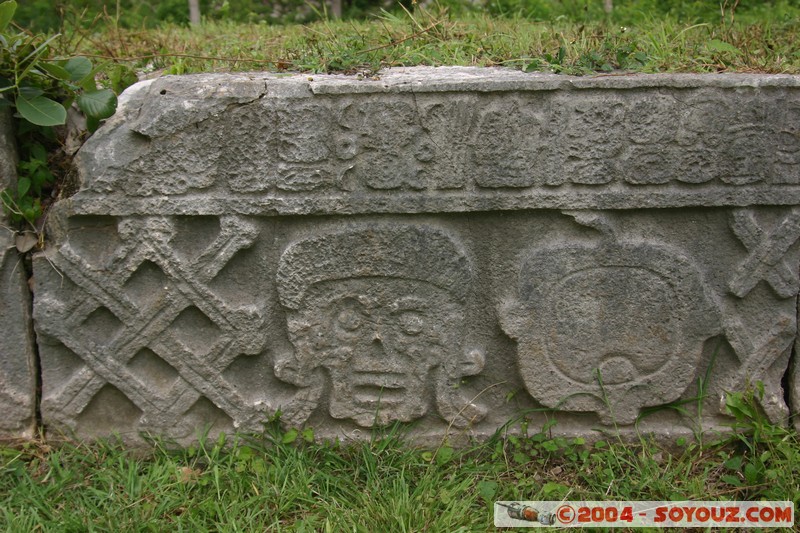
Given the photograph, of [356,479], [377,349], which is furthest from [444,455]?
[377,349]

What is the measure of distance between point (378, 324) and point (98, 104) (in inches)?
39.8

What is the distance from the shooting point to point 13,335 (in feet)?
7.09

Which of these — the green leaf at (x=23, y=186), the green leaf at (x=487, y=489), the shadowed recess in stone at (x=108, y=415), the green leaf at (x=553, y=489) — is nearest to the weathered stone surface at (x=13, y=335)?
the green leaf at (x=23, y=186)

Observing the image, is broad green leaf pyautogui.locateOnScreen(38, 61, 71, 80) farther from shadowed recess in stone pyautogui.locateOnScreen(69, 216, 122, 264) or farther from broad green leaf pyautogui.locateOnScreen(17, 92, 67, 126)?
shadowed recess in stone pyautogui.locateOnScreen(69, 216, 122, 264)

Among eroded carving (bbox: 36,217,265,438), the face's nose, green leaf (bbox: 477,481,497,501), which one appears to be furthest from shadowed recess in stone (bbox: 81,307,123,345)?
green leaf (bbox: 477,481,497,501)

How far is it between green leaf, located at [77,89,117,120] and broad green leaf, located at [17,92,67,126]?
0.20 ft

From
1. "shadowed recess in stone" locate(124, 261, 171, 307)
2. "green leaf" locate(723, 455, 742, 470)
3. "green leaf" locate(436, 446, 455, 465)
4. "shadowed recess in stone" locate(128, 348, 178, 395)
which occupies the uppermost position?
"shadowed recess in stone" locate(124, 261, 171, 307)

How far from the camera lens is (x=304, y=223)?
2.10 meters

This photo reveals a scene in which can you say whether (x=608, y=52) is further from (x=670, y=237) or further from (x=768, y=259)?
(x=768, y=259)

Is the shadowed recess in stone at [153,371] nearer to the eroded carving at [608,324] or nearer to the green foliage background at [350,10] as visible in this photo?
the eroded carving at [608,324]

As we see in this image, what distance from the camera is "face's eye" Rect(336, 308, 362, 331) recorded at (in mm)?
2154

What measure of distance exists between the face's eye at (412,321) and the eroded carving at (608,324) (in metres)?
0.25

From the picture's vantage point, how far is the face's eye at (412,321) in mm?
2154

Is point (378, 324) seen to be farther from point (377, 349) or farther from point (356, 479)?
point (356, 479)
